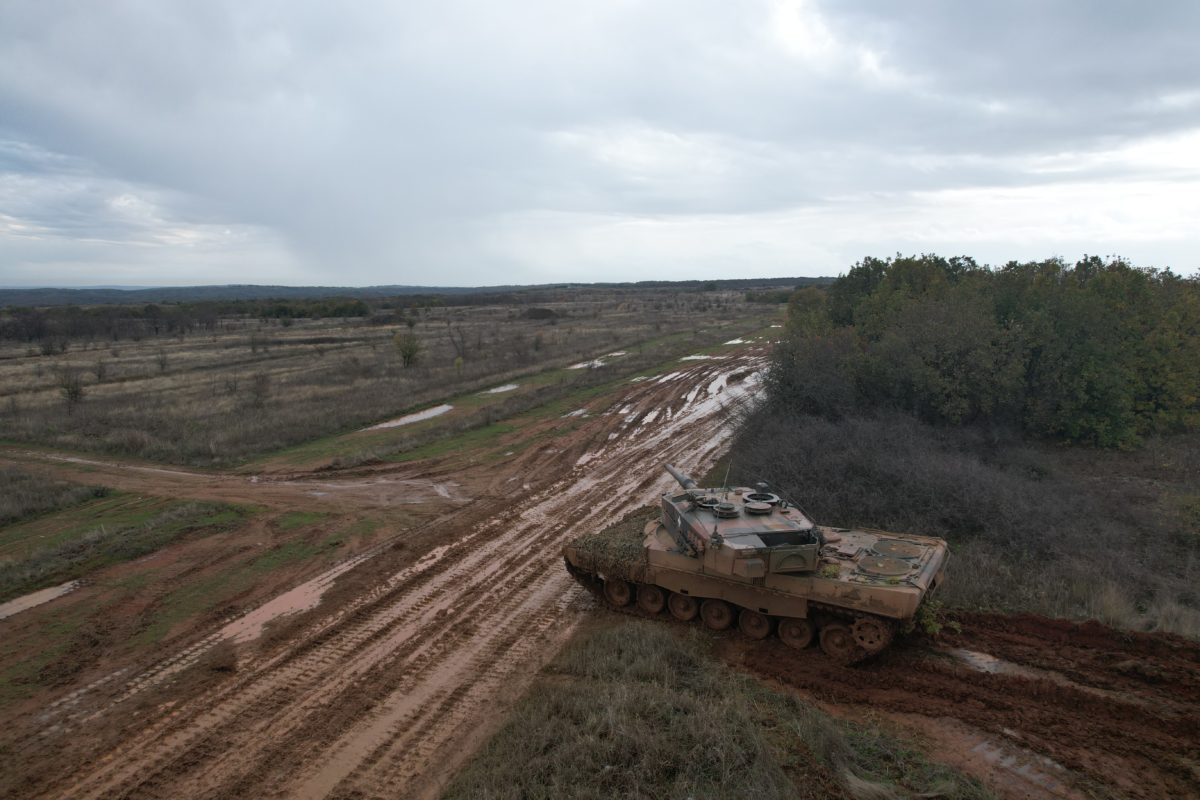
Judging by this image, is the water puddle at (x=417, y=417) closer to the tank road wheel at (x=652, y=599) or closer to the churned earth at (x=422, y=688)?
the churned earth at (x=422, y=688)

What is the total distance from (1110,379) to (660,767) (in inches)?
766

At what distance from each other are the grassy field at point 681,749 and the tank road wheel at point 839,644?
4.27 feet

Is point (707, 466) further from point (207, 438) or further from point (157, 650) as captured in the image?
point (207, 438)

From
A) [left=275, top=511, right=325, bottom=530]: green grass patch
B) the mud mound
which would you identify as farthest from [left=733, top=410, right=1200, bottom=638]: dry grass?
[left=275, top=511, right=325, bottom=530]: green grass patch

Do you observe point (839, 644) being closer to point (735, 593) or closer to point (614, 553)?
point (735, 593)

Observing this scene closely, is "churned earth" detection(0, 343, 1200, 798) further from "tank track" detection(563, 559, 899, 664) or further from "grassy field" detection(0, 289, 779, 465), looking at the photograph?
"grassy field" detection(0, 289, 779, 465)

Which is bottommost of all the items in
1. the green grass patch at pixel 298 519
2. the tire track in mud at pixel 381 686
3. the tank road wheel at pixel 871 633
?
the tire track in mud at pixel 381 686

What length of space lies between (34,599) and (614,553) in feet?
34.3

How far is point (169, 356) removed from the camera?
167 ft

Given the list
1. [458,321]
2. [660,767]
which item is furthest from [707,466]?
[458,321]

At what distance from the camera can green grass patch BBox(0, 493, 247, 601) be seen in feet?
41.3

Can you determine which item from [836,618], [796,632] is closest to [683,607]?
[796,632]

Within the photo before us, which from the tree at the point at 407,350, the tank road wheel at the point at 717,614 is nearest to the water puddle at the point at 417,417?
the tree at the point at 407,350

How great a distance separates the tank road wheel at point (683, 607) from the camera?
10.5 metres
